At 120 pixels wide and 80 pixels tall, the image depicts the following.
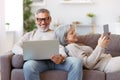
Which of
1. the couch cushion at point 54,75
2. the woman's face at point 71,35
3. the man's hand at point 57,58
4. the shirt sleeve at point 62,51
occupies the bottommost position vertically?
the couch cushion at point 54,75

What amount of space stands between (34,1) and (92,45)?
11.3 ft

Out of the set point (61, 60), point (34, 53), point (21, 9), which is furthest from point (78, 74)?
point (21, 9)

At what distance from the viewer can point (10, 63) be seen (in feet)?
8.65

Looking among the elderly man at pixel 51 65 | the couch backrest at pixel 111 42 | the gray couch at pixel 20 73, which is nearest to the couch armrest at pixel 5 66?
the gray couch at pixel 20 73

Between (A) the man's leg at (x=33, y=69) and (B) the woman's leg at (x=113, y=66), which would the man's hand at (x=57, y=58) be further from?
(B) the woman's leg at (x=113, y=66)

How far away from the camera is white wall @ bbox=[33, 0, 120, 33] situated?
610 centimetres

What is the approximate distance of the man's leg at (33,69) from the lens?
7.83 feet

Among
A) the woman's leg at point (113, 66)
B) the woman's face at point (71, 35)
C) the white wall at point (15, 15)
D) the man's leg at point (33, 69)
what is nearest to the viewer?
the man's leg at point (33, 69)

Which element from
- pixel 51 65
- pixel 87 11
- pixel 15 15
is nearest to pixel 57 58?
pixel 51 65

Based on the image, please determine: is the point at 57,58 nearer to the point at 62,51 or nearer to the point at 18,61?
the point at 62,51

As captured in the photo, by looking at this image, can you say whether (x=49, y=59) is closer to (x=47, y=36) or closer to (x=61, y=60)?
(x=61, y=60)

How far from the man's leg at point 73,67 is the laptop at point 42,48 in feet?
0.55

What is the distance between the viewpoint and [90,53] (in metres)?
2.73

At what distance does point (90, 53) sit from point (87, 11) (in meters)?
3.55
